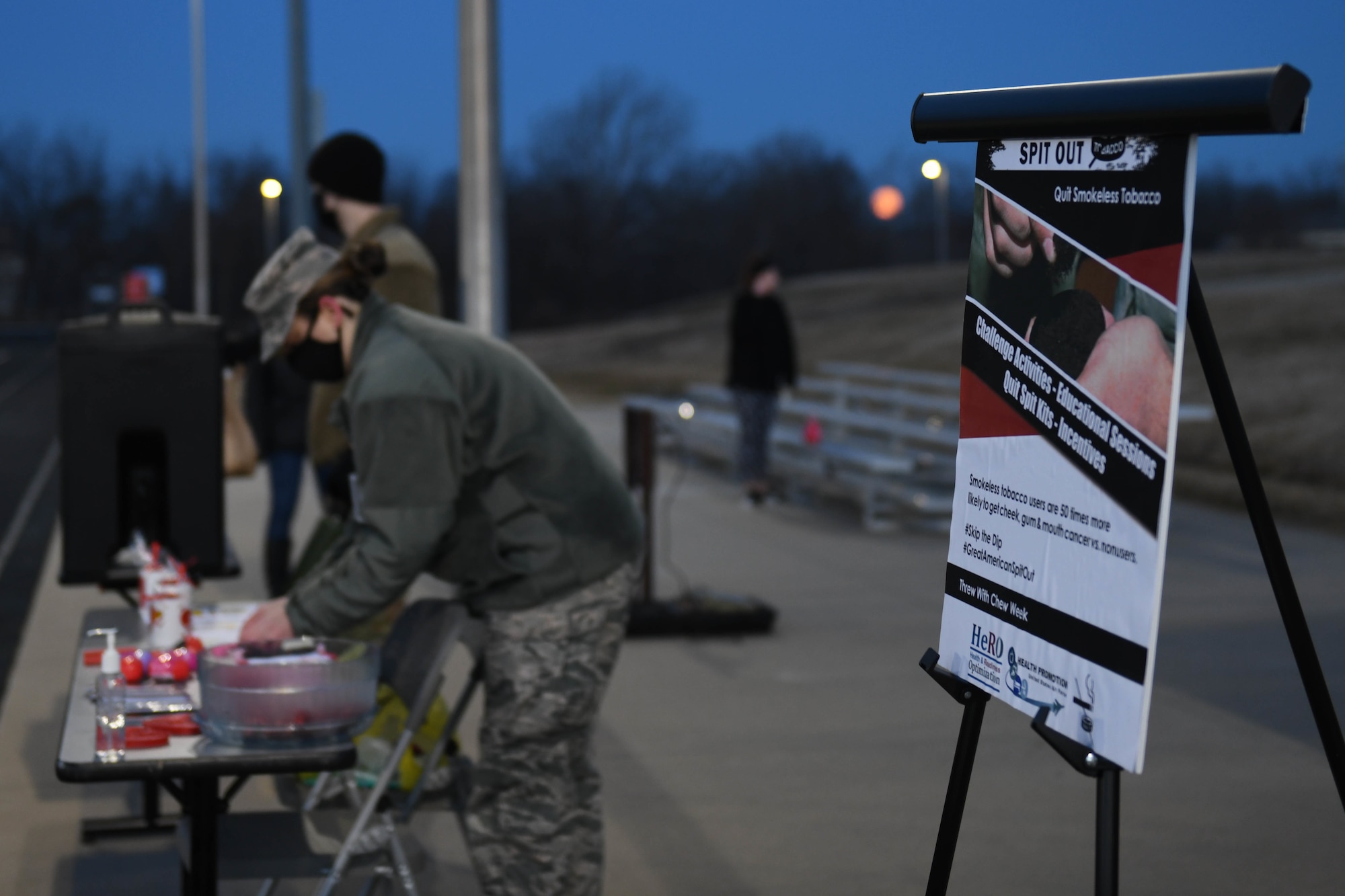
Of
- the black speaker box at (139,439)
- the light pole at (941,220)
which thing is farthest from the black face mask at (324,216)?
the light pole at (941,220)

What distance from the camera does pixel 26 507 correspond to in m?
14.8

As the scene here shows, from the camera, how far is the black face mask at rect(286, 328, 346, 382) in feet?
12.1

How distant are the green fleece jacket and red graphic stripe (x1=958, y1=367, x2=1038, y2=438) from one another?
1.14 meters

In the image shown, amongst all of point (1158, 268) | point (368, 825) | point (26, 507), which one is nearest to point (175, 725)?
point (368, 825)

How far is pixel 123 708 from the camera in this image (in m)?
3.29

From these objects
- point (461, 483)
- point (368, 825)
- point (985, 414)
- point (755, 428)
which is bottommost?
point (755, 428)

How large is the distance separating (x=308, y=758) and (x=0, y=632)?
6299 millimetres

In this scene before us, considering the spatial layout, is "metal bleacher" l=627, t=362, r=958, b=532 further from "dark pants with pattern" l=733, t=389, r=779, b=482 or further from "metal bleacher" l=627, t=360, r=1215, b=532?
"dark pants with pattern" l=733, t=389, r=779, b=482

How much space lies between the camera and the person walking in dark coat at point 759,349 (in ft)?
41.4

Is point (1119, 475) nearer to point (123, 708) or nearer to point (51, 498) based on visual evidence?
point (123, 708)

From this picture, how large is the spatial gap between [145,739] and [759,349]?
981 cm

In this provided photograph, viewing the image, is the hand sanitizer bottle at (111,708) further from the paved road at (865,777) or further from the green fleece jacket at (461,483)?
the paved road at (865,777)

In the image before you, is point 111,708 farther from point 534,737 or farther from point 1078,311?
point 1078,311

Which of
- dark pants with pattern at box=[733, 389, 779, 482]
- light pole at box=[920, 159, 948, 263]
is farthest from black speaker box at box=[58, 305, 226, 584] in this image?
light pole at box=[920, 159, 948, 263]
